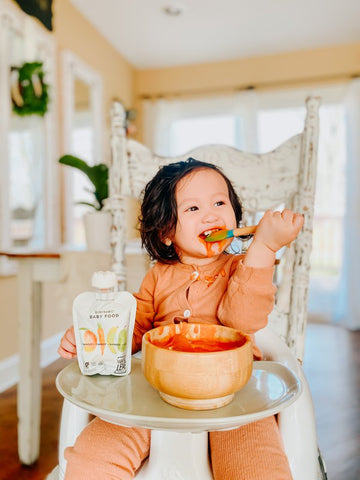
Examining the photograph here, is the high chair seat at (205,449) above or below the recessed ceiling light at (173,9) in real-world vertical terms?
below

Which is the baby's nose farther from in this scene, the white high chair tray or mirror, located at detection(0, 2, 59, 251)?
mirror, located at detection(0, 2, 59, 251)

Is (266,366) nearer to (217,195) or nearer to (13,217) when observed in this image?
(217,195)

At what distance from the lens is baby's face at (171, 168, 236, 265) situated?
719mm

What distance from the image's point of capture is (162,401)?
1.55 feet

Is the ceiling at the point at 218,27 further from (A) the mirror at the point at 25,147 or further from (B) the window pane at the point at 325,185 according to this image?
(A) the mirror at the point at 25,147

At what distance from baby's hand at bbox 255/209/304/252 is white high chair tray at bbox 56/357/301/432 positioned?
18 centimetres

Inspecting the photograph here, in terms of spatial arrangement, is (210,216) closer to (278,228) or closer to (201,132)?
(278,228)

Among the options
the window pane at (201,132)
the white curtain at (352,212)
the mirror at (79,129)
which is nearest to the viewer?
the mirror at (79,129)

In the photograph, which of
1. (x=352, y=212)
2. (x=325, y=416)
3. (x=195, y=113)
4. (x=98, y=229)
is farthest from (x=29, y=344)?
(x=195, y=113)

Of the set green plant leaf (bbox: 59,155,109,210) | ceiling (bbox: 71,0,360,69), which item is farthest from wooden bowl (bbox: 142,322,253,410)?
ceiling (bbox: 71,0,360,69)

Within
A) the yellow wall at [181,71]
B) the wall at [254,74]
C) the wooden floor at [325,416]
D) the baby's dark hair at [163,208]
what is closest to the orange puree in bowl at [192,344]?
the baby's dark hair at [163,208]

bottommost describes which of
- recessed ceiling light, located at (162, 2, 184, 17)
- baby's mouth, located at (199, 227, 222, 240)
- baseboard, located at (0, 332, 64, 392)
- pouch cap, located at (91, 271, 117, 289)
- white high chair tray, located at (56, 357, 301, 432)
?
baseboard, located at (0, 332, 64, 392)

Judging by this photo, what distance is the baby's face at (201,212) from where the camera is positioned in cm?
72

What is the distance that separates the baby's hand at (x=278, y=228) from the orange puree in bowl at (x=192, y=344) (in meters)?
0.16
